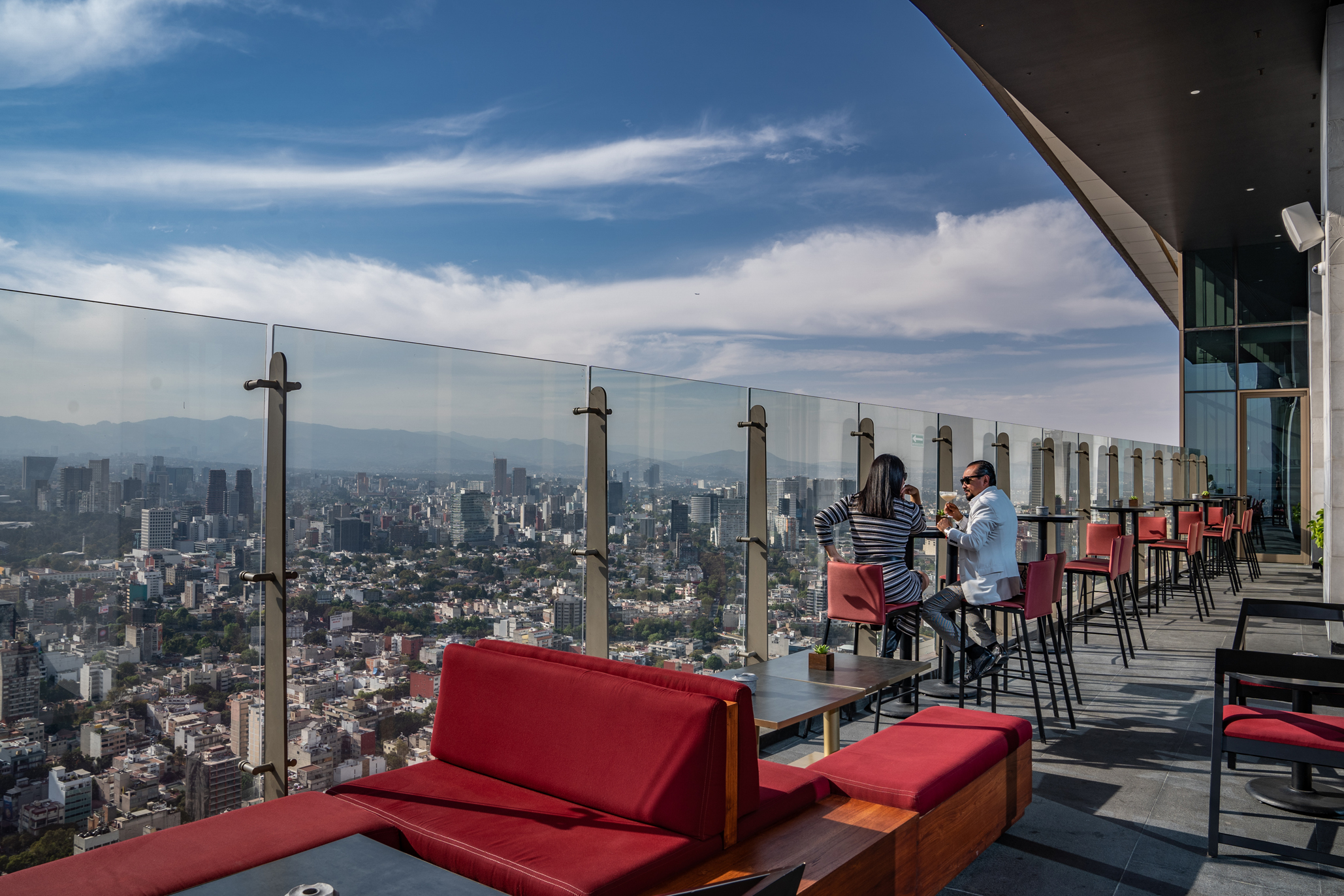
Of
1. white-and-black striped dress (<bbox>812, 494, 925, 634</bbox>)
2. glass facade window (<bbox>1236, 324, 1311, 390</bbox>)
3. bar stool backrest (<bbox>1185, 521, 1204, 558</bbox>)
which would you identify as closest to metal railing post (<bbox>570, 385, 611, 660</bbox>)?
white-and-black striped dress (<bbox>812, 494, 925, 634</bbox>)

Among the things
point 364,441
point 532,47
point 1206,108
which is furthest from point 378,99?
point 364,441

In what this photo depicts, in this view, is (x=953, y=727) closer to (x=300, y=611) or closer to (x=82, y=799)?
(x=300, y=611)

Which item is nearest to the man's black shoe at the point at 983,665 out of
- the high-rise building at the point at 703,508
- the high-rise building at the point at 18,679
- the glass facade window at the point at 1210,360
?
the high-rise building at the point at 703,508

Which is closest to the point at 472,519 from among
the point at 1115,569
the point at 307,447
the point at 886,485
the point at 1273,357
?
the point at 307,447

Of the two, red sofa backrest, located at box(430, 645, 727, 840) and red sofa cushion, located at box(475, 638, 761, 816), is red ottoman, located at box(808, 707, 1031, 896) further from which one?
red sofa backrest, located at box(430, 645, 727, 840)

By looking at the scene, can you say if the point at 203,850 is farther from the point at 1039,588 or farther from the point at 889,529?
the point at 1039,588

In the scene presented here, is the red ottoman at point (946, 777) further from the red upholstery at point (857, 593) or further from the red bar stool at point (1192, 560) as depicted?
the red bar stool at point (1192, 560)
